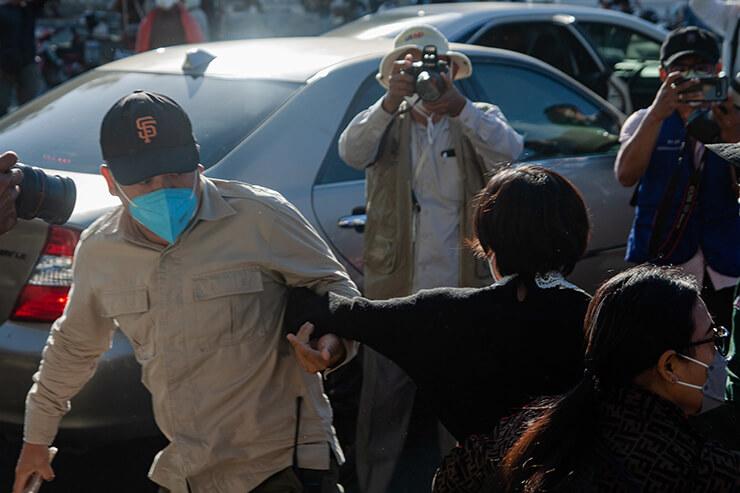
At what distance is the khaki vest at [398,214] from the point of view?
4.16 meters

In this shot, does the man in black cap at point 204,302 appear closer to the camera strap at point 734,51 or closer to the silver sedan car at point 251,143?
the silver sedan car at point 251,143

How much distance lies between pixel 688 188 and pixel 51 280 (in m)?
2.29

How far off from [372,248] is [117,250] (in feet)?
5.05

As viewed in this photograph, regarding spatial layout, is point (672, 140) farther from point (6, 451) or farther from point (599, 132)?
point (6, 451)

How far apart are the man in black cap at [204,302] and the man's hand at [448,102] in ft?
4.46

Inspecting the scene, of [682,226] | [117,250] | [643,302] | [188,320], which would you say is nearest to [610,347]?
[643,302]

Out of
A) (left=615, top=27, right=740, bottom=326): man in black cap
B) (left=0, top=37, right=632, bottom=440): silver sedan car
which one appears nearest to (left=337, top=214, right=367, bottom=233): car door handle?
(left=0, top=37, right=632, bottom=440): silver sedan car

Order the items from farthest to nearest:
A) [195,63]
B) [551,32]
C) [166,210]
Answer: [551,32]
[195,63]
[166,210]

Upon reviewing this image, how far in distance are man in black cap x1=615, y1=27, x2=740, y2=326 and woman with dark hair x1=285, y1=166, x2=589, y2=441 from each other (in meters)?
1.57

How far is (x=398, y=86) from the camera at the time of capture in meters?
4.11

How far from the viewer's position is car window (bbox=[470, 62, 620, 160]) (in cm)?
543

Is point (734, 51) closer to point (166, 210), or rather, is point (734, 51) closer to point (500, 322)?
point (500, 322)

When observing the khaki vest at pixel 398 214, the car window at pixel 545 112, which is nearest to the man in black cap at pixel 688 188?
the khaki vest at pixel 398 214

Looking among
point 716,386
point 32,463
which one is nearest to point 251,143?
point 32,463
